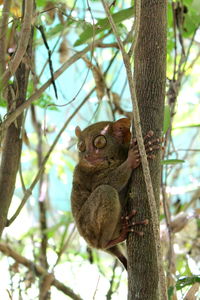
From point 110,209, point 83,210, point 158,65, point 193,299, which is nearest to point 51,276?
point 83,210

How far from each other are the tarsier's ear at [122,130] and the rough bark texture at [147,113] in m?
0.84

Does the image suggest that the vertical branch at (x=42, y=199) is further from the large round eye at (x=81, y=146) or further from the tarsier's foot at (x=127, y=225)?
the tarsier's foot at (x=127, y=225)

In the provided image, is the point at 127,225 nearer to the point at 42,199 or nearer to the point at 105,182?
the point at 105,182

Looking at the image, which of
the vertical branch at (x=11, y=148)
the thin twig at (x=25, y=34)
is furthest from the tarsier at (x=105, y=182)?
the thin twig at (x=25, y=34)

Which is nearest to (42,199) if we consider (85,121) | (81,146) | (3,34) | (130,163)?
(85,121)

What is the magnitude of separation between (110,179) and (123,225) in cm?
47

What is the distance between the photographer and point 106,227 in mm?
2855

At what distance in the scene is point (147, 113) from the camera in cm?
234

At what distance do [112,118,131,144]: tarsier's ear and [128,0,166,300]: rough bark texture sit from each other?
84cm

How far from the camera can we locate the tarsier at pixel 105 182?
2.70 m

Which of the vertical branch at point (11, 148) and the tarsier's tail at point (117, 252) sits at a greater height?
the vertical branch at point (11, 148)

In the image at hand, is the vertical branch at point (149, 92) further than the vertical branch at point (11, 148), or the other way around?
the vertical branch at point (11, 148)

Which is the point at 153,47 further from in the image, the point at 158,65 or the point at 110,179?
the point at 110,179

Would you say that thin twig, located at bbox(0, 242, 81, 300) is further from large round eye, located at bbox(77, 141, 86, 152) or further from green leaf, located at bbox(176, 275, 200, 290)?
green leaf, located at bbox(176, 275, 200, 290)
